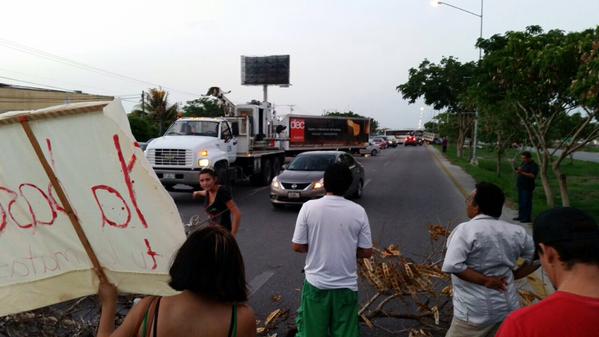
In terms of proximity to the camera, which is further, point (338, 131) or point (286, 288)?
point (338, 131)

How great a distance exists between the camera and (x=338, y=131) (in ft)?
130

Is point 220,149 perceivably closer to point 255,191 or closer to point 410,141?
point 255,191

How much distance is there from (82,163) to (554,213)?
1.91 metres

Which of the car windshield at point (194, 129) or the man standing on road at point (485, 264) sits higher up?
the car windshield at point (194, 129)

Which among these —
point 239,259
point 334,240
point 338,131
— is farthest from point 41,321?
point 338,131

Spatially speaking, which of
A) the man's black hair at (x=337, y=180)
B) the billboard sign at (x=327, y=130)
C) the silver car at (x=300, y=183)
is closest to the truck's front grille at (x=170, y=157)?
the silver car at (x=300, y=183)

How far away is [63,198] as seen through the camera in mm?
2014

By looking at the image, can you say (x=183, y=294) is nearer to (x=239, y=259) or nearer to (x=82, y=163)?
(x=239, y=259)

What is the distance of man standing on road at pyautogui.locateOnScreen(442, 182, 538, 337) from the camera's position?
299 cm

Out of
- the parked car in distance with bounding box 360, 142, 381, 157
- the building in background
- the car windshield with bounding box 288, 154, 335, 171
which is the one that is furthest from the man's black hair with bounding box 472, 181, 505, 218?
the parked car in distance with bounding box 360, 142, 381, 157

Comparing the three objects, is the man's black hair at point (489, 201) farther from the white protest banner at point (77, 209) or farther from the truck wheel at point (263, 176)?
the truck wheel at point (263, 176)

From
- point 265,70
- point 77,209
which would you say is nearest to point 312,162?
point 77,209

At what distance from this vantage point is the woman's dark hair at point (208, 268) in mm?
1816

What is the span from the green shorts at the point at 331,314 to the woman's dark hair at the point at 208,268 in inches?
64.7
